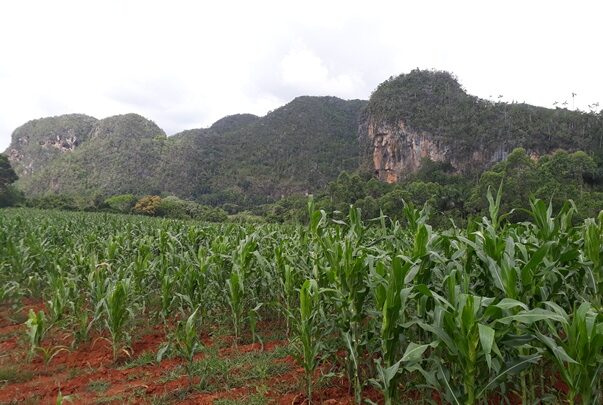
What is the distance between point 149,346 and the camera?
4898 mm

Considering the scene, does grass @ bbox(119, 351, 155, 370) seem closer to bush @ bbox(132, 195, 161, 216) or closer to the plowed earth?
the plowed earth

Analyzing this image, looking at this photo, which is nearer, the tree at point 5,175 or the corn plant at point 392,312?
the corn plant at point 392,312

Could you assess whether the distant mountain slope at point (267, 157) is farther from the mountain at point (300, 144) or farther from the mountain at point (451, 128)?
the mountain at point (451, 128)

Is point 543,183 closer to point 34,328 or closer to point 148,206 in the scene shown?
point 34,328

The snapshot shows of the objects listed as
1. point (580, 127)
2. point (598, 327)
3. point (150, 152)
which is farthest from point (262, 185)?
point (598, 327)

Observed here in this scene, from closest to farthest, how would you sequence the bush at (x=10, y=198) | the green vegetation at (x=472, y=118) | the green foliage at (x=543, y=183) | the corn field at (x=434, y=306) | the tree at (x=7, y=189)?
the corn field at (x=434, y=306) → the green foliage at (x=543, y=183) → the bush at (x=10, y=198) → the tree at (x=7, y=189) → the green vegetation at (x=472, y=118)

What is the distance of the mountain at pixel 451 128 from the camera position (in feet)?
206

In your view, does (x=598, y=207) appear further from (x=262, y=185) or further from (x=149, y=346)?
(x=262, y=185)

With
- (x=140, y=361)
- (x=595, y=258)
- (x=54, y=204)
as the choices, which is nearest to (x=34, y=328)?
(x=140, y=361)

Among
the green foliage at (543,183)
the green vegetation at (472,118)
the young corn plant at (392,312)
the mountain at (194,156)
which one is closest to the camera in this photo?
the young corn plant at (392,312)

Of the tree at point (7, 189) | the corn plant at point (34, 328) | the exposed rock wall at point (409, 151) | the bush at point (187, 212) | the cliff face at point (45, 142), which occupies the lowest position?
the bush at point (187, 212)

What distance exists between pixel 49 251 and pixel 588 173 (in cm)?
5331

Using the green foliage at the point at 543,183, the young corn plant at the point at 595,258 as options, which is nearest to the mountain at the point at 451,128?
the green foliage at the point at 543,183

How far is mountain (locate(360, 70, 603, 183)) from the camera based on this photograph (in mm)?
62938
